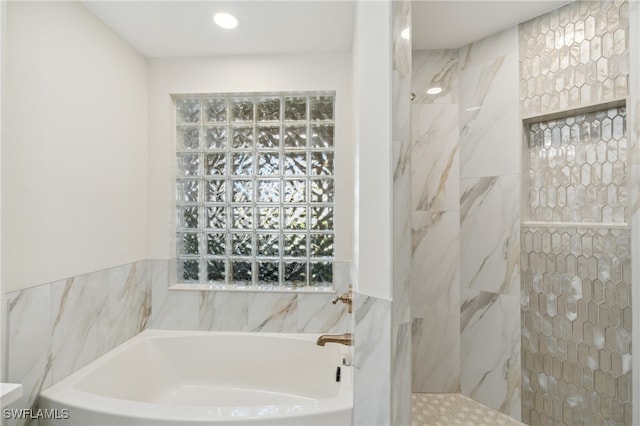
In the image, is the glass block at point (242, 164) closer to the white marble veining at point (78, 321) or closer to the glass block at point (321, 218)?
the glass block at point (321, 218)

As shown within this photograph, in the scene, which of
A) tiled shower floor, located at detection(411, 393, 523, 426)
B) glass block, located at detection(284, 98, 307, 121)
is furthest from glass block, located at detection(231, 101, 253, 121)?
tiled shower floor, located at detection(411, 393, 523, 426)

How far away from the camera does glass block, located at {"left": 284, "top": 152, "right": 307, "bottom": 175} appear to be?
7.52 ft

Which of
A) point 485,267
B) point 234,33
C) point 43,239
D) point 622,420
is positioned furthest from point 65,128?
point 622,420

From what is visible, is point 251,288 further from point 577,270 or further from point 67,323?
point 577,270

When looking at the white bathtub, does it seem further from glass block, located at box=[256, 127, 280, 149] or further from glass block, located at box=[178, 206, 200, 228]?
glass block, located at box=[256, 127, 280, 149]

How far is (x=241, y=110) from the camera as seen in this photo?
2.33 metres

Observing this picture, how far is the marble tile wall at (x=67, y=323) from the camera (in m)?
1.38

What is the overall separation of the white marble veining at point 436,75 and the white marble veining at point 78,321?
86.6 inches

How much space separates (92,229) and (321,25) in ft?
5.54

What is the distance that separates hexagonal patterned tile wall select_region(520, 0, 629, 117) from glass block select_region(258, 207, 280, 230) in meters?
1.63

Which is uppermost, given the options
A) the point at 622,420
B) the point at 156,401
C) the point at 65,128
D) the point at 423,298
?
the point at 65,128

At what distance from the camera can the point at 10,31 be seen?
1326 mm

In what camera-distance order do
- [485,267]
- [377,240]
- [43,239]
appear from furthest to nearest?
[485,267]
[43,239]
[377,240]

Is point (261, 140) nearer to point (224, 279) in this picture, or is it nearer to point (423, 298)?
point (224, 279)
